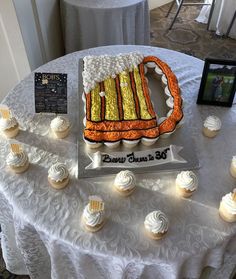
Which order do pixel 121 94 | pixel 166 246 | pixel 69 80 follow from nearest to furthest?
pixel 166 246 → pixel 121 94 → pixel 69 80

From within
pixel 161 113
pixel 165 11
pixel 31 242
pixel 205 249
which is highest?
pixel 161 113

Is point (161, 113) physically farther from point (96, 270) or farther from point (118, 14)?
point (118, 14)

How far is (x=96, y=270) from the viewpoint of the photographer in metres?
1.09

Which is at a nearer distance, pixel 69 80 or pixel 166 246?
pixel 166 246

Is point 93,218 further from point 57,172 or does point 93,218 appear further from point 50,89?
point 50,89

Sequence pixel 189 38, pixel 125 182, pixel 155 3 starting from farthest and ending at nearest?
pixel 155 3
pixel 189 38
pixel 125 182

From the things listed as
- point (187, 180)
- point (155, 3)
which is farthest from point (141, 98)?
A: point (155, 3)

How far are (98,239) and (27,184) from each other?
0.33 metres

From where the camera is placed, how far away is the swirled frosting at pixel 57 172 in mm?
1099

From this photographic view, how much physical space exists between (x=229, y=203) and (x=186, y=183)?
0.15m

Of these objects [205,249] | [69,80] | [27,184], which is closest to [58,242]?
[27,184]

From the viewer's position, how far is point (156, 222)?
0.98m

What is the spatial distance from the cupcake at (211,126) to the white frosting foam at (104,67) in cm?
42

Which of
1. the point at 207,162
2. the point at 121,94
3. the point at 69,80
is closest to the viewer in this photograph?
the point at 207,162
